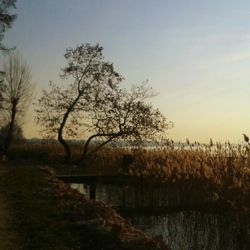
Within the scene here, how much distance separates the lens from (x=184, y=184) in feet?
57.0

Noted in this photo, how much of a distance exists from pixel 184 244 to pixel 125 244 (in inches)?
160

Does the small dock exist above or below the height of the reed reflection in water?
above

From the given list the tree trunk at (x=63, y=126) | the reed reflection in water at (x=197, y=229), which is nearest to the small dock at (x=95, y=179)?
the reed reflection in water at (x=197, y=229)

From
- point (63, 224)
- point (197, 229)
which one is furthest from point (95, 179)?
point (63, 224)

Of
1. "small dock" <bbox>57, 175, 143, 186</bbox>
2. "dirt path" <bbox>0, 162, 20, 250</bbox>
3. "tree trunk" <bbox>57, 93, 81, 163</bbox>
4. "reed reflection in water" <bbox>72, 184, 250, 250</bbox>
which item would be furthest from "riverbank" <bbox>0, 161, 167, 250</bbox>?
"tree trunk" <bbox>57, 93, 81, 163</bbox>

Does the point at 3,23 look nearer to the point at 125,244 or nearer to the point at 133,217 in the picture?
the point at 133,217

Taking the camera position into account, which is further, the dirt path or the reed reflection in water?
the reed reflection in water

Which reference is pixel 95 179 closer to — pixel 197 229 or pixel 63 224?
pixel 197 229

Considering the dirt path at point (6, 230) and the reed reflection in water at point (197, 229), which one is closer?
the dirt path at point (6, 230)

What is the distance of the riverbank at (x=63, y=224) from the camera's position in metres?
8.69

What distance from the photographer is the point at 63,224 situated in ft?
34.3

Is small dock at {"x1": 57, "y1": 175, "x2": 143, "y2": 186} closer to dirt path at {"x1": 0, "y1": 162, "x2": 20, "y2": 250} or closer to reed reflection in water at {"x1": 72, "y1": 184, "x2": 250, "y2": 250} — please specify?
reed reflection in water at {"x1": 72, "y1": 184, "x2": 250, "y2": 250}

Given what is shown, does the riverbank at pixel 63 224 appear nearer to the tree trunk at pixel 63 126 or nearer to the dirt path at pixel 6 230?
the dirt path at pixel 6 230

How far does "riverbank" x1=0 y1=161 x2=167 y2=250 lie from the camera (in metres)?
8.69
